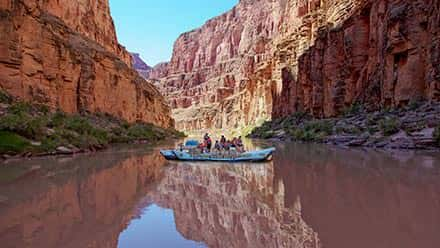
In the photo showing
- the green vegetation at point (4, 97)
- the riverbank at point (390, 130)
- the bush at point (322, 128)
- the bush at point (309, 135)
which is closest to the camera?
the riverbank at point (390, 130)

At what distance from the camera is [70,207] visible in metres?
5.62

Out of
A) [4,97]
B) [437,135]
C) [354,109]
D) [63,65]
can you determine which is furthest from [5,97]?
[354,109]

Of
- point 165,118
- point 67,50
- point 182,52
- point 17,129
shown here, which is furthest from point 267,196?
point 182,52

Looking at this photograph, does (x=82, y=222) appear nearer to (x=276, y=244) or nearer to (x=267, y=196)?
(x=276, y=244)

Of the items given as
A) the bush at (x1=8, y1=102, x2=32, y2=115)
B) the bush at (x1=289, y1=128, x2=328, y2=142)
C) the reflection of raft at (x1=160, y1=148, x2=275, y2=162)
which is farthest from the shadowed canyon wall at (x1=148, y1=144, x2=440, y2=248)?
the bush at (x1=289, y1=128, x2=328, y2=142)

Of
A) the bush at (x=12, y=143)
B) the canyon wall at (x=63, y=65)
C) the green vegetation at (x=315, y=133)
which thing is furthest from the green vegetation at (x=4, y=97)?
the green vegetation at (x=315, y=133)

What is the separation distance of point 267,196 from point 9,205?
4899 millimetres

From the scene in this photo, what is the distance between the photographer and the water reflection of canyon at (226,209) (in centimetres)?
404

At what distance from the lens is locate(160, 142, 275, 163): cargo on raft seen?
1252cm

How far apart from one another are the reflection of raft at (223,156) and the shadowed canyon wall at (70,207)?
156 inches

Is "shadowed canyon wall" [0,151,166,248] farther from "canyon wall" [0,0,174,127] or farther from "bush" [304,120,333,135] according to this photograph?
"bush" [304,120,333,135]

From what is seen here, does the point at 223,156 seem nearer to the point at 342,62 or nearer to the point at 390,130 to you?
the point at 390,130

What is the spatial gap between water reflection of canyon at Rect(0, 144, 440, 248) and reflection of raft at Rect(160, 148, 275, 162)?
125 inches

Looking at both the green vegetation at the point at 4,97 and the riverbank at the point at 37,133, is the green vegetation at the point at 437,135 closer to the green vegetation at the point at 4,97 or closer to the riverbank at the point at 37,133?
the riverbank at the point at 37,133
